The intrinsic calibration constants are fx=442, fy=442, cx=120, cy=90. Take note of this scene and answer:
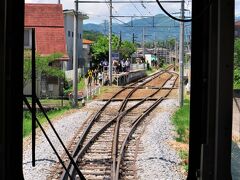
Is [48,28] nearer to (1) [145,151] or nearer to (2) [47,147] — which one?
(2) [47,147]

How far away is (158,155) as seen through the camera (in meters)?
8.84

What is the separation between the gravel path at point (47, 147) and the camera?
7.14 meters

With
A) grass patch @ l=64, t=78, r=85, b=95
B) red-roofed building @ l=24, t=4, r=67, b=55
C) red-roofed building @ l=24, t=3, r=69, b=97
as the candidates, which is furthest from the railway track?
red-roofed building @ l=24, t=4, r=67, b=55

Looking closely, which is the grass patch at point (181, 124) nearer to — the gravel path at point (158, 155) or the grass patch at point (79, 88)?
the gravel path at point (158, 155)

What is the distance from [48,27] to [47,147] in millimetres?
16703

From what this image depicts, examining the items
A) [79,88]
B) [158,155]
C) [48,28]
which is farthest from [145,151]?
[48,28]

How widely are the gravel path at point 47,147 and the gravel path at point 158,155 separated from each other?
1621 millimetres

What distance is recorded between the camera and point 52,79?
68.5 ft

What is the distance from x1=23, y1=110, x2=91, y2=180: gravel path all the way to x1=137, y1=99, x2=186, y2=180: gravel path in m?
1.62

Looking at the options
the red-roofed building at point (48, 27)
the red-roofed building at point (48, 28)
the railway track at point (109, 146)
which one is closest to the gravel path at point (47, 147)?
the railway track at point (109, 146)

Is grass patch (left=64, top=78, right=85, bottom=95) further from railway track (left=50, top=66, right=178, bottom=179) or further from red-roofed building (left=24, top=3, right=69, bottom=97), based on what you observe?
railway track (left=50, top=66, right=178, bottom=179)

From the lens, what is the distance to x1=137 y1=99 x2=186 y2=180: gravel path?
24.3ft

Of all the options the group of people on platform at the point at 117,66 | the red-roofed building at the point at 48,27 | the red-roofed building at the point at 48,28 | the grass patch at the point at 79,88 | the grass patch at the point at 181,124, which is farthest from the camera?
the group of people on platform at the point at 117,66
